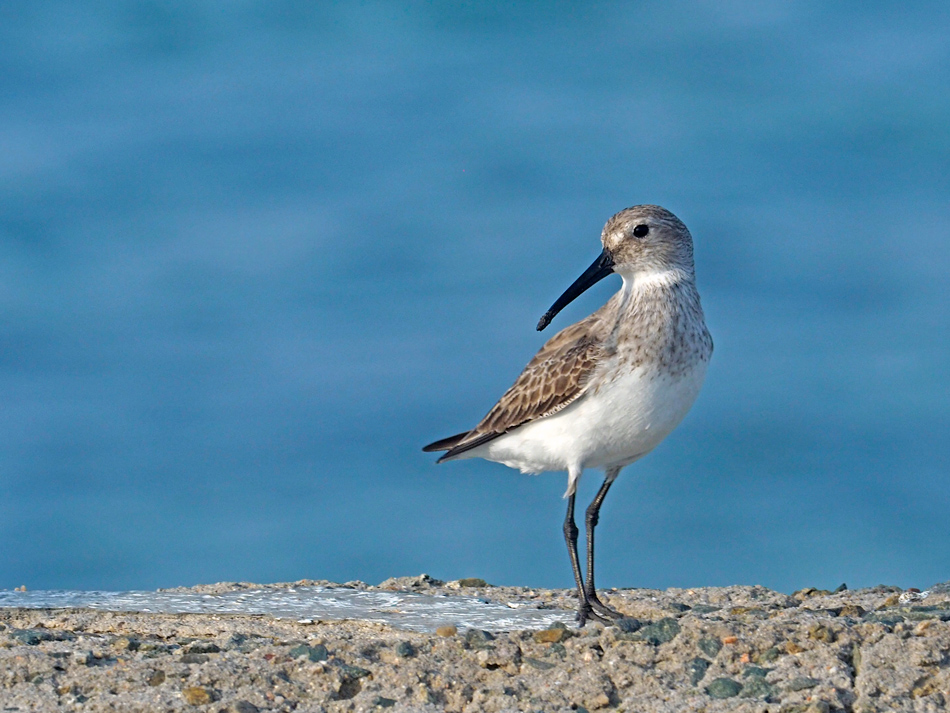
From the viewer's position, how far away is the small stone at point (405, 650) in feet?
26.3

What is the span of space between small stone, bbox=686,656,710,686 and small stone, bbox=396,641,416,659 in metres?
1.69

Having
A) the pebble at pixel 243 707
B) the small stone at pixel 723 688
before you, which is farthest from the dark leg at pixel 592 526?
the pebble at pixel 243 707

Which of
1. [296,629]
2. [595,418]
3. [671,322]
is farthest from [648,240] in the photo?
[296,629]

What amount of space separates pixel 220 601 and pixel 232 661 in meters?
2.42

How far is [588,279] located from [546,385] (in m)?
0.98

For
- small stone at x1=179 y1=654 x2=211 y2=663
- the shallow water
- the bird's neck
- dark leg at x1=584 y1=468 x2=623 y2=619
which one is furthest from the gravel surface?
the bird's neck

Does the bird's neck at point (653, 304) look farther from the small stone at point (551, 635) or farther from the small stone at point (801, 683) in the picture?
the small stone at point (801, 683)

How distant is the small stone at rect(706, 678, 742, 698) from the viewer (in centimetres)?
755

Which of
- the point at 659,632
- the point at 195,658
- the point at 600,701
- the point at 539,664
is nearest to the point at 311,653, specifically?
the point at 195,658

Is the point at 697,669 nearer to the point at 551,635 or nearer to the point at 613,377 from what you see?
the point at 551,635

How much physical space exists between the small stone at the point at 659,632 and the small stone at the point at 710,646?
19cm

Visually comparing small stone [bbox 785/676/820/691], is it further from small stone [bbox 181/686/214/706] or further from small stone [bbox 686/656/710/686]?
small stone [bbox 181/686/214/706]

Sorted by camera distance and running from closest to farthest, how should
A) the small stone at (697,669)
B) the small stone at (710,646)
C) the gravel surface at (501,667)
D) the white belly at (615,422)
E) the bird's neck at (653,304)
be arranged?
1. the gravel surface at (501,667)
2. the small stone at (697,669)
3. the small stone at (710,646)
4. the white belly at (615,422)
5. the bird's neck at (653,304)

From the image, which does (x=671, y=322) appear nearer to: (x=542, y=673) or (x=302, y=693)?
(x=542, y=673)
